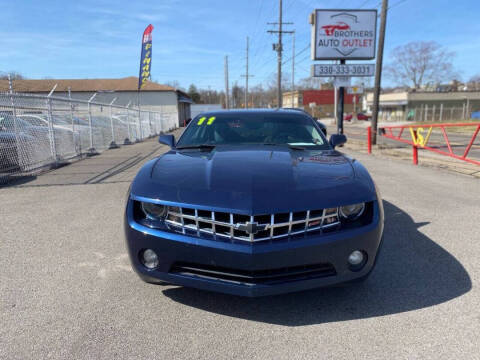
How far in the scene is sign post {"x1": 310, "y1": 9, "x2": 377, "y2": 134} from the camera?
1798 cm

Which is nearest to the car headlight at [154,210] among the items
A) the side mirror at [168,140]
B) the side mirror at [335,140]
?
the side mirror at [168,140]

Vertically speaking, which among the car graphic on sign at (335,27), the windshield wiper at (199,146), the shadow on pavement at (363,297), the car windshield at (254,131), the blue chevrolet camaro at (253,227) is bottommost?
the shadow on pavement at (363,297)

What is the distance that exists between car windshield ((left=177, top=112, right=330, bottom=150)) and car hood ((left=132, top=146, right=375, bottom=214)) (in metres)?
0.74

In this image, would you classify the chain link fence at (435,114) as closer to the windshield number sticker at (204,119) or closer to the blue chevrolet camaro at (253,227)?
the windshield number sticker at (204,119)

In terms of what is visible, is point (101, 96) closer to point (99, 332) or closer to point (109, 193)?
point (109, 193)

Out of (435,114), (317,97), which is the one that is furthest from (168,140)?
(317,97)

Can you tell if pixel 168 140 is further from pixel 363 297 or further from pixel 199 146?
pixel 363 297

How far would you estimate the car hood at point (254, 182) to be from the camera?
7.86ft

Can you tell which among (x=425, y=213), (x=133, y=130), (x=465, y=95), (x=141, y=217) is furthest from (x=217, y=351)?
(x=465, y=95)

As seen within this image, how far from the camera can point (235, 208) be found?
234cm

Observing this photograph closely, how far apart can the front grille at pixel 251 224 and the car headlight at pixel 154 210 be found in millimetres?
105

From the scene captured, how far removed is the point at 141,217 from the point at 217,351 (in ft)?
3.45

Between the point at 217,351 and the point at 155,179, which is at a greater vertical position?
the point at 155,179

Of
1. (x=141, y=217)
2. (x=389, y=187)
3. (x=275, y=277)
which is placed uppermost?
(x=141, y=217)
